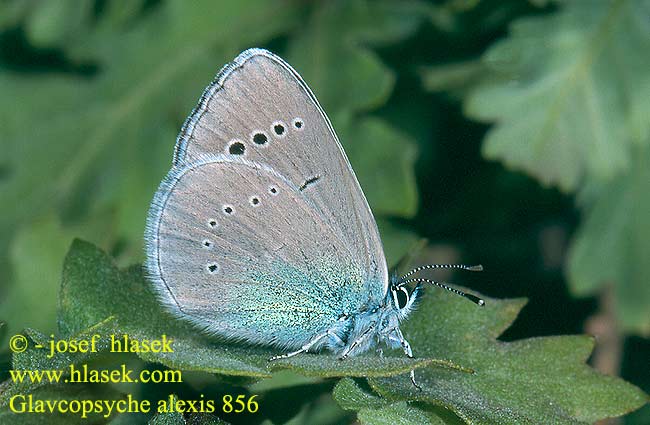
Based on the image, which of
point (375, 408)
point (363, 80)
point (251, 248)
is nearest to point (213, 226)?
point (251, 248)

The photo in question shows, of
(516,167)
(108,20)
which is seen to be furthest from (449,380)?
(108,20)

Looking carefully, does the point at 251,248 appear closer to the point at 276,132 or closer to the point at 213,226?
the point at 213,226

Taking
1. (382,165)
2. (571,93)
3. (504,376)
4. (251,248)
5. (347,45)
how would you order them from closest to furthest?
1. (504,376)
2. (251,248)
3. (571,93)
4. (382,165)
5. (347,45)

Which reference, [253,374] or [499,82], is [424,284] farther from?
[499,82]

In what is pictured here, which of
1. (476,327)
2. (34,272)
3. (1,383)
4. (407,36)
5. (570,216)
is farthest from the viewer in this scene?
(570,216)

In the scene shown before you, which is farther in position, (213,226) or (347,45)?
(347,45)

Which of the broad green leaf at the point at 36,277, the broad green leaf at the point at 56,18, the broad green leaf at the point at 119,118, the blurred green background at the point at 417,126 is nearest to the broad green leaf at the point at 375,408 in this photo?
the blurred green background at the point at 417,126
